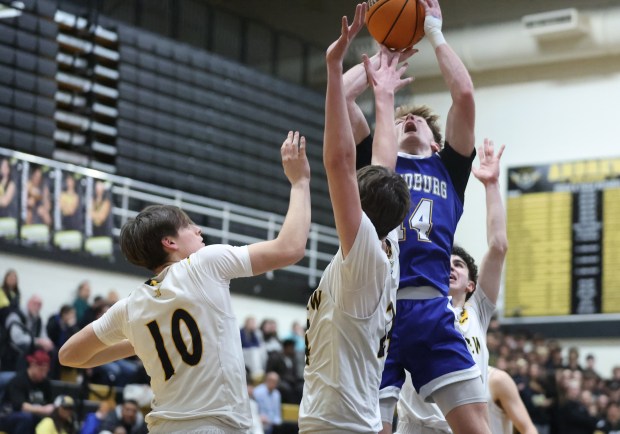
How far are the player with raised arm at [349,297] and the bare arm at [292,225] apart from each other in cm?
12

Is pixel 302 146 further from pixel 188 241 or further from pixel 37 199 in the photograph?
pixel 37 199

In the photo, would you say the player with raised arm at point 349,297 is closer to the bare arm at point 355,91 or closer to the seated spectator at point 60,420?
the bare arm at point 355,91

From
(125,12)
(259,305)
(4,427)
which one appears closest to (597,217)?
(259,305)

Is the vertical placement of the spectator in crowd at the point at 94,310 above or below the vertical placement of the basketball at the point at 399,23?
below

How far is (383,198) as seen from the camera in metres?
3.95

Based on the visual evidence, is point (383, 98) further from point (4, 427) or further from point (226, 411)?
point (4, 427)

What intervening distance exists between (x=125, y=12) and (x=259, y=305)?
243 inches

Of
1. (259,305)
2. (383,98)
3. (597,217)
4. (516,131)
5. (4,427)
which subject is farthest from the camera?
(516,131)

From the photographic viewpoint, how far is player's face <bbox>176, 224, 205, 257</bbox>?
410 centimetres

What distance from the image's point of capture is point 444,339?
4535mm

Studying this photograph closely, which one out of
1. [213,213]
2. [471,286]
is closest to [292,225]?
[471,286]

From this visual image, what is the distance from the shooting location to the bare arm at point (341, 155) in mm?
3734

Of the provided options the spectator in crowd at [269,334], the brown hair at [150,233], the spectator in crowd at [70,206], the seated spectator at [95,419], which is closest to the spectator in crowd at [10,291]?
the seated spectator at [95,419]

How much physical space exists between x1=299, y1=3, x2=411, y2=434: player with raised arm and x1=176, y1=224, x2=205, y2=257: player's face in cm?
52
